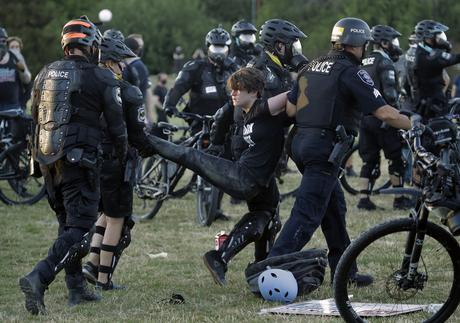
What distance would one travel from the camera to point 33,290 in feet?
23.6

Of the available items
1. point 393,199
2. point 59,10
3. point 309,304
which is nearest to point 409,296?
point 309,304

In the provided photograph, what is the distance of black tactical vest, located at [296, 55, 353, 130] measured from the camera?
7695mm

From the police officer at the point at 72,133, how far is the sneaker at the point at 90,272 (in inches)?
38.7

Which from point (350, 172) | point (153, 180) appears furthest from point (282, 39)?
point (350, 172)

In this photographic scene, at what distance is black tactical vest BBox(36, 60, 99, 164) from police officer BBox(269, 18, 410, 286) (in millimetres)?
1546

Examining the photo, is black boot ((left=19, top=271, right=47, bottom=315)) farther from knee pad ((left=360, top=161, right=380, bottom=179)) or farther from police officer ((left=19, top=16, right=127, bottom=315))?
knee pad ((left=360, top=161, right=380, bottom=179))

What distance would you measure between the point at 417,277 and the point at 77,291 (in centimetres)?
262

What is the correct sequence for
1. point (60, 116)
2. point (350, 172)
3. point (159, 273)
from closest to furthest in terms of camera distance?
point (60, 116)
point (159, 273)
point (350, 172)

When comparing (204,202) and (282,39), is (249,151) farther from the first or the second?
(204,202)

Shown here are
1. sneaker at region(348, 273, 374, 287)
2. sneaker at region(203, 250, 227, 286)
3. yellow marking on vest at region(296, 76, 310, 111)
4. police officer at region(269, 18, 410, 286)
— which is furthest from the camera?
sneaker at region(203, 250, 227, 286)

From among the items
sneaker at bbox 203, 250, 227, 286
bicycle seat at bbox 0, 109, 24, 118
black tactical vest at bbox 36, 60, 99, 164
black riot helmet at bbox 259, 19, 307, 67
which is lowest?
bicycle seat at bbox 0, 109, 24, 118

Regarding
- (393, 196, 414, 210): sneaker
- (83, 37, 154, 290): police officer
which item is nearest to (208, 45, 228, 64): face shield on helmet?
(393, 196, 414, 210): sneaker

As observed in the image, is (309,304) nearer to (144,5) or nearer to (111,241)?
(111,241)

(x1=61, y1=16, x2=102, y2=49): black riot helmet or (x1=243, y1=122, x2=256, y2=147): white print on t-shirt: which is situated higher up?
(x1=61, y1=16, x2=102, y2=49): black riot helmet
